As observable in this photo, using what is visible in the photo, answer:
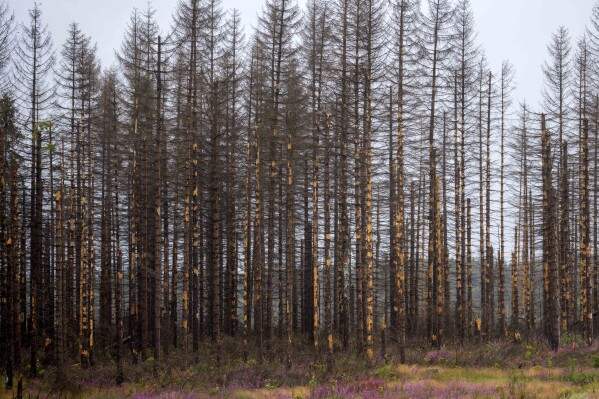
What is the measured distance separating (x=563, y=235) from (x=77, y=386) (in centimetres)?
2100

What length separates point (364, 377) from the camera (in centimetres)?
1418

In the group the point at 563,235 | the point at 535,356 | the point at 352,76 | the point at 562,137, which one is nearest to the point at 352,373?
the point at 535,356

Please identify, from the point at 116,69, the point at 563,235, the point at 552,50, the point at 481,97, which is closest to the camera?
the point at 563,235

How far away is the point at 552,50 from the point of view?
1068 inches

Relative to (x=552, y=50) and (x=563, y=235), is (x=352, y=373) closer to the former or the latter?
(x=563, y=235)

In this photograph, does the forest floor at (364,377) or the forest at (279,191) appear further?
the forest at (279,191)

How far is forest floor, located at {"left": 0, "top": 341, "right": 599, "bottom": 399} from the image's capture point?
12211mm

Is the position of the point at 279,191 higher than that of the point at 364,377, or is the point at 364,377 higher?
the point at 279,191

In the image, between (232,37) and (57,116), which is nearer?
(57,116)

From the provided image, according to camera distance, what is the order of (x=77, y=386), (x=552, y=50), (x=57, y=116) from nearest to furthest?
(x=77, y=386), (x=57, y=116), (x=552, y=50)

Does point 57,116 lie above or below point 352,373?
above

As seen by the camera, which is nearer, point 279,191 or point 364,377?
point 364,377

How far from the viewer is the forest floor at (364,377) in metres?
12.2

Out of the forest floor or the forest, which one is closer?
the forest floor
